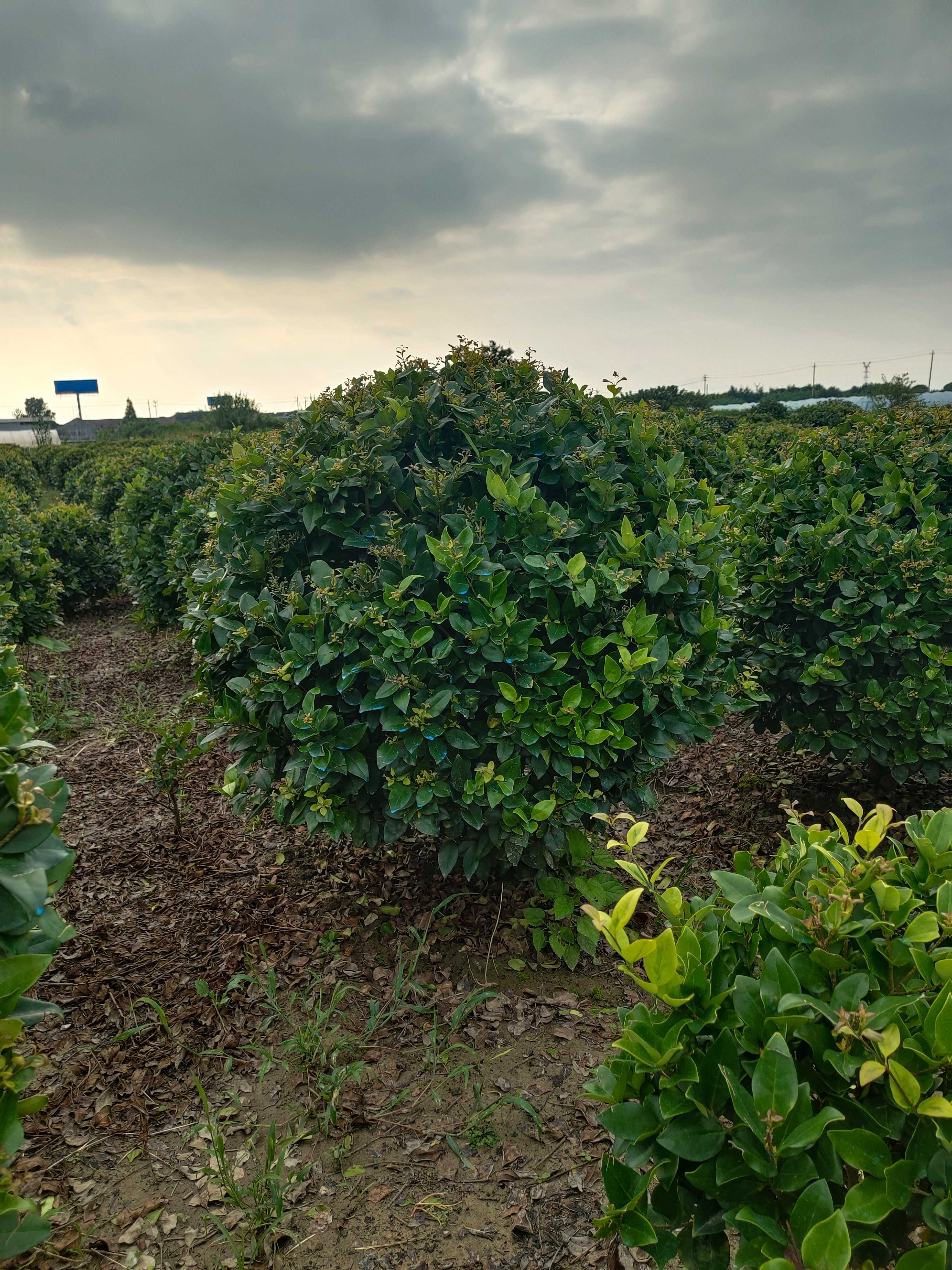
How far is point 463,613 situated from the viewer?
312 centimetres

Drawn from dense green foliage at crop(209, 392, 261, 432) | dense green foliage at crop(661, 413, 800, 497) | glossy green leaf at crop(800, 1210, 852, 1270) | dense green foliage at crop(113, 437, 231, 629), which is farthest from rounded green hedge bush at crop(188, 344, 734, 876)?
dense green foliage at crop(209, 392, 261, 432)

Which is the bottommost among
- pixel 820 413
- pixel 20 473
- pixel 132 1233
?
pixel 132 1233

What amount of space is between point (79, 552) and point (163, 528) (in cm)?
256

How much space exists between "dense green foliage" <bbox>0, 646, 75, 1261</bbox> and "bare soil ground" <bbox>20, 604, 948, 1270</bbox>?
1.20 meters

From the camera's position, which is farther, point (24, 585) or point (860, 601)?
point (24, 585)

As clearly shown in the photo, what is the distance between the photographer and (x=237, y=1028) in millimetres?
3172

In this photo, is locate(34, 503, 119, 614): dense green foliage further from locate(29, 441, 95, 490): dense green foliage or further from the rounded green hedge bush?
locate(29, 441, 95, 490): dense green foliage

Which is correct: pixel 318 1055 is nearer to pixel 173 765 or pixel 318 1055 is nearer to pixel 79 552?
pixel 173 765

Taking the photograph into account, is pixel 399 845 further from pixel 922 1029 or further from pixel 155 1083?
pixel 922 1029

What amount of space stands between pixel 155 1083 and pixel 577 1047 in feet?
5.13

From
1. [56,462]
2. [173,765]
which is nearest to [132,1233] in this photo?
[173,765]

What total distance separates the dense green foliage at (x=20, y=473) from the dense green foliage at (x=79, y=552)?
7.99 m

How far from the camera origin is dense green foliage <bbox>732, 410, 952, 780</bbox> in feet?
13.2

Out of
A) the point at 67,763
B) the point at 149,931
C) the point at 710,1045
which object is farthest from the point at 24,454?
the point at 710,1045
